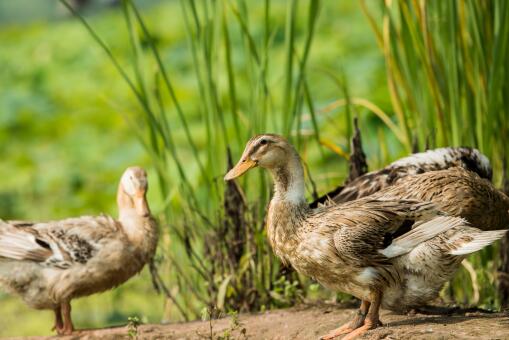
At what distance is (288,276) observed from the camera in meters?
5.63

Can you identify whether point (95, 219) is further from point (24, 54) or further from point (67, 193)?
point (24, 54)

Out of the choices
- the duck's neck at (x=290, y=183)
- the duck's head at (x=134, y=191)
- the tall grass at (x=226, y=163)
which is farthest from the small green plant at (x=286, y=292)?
the duck's neck at (x=290, y=183)

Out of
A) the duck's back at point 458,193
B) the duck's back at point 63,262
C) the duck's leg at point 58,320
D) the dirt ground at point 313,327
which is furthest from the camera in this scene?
the duck's leg at point 58,320

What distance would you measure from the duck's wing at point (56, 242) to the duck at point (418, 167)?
4.06 feet

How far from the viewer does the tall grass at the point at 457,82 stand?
550cm

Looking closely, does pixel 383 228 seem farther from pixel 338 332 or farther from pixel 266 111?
pixel 266 111

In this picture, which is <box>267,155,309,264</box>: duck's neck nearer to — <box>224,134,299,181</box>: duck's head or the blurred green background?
<box>224,134,299,181</box>: duck's head

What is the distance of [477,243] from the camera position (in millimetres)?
4344

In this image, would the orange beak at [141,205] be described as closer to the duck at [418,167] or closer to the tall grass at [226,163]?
the tall grass at [226,163]

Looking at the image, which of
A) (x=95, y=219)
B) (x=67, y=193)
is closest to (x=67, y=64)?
(x=67, y=193)

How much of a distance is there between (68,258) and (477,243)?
2090 millimetres

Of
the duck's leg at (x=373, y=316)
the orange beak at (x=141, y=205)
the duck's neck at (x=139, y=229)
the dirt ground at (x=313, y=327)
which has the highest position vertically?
the orange beak at (x=141, y=205)

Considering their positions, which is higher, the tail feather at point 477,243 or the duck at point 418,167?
the duck at point 418,167

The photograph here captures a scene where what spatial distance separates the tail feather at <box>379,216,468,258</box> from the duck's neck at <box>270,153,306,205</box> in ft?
1.49
